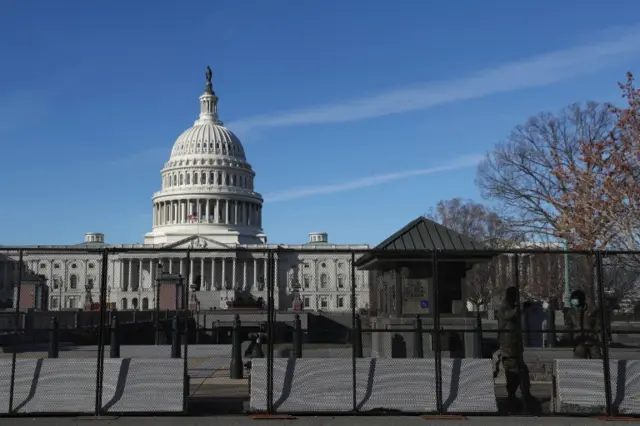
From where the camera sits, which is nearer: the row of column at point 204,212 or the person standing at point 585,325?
the person standing at point 585,325

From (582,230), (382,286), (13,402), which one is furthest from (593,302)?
(582,230)

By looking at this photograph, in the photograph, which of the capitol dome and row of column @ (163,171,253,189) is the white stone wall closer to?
the capitol dome

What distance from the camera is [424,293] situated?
62.2 feet

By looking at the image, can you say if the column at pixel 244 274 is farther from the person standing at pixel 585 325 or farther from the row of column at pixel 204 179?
the person standing at pixel 585 325

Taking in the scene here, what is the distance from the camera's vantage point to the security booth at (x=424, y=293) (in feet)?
60.6

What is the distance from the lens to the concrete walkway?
1198 centimetres

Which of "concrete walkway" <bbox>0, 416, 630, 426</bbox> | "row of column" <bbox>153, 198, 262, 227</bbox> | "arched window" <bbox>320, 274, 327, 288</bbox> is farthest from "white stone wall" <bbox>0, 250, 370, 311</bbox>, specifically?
"concrete walkway" <bbox>0, 416, 630, 426</bbox>

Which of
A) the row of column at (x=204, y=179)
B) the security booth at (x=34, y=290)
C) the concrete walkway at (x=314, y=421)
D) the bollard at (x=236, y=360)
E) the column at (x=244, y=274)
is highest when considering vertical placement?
the row of column at (x=204, y=179)

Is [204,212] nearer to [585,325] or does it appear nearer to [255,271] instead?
[255,271]

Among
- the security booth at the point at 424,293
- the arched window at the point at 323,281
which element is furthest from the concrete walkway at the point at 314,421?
the arched window at the point at 323,281

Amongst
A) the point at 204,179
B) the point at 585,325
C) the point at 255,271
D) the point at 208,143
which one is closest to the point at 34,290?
the point at 585,325

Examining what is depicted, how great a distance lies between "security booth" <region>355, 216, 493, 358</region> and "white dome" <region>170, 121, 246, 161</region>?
142753 mm

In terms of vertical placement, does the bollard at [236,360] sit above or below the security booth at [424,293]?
below

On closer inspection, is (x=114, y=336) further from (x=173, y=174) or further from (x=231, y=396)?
(x=173, y=174)
